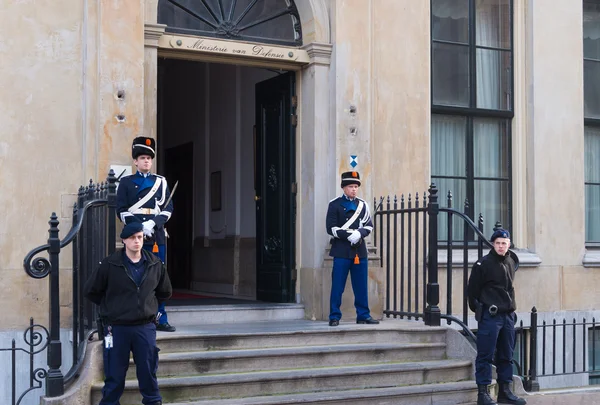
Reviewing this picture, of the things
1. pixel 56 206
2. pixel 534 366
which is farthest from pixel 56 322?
pixel 534 366

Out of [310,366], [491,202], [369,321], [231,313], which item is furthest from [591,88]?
[310,366]

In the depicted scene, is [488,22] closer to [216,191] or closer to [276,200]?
A: [276,200]

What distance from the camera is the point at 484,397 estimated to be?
8945 millimetres

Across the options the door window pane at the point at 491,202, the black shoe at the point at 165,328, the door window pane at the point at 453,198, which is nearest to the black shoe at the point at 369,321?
the black shoe at the point at 165,328

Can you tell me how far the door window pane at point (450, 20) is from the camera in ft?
40.3

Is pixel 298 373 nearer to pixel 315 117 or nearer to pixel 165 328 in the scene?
pixel 165 328

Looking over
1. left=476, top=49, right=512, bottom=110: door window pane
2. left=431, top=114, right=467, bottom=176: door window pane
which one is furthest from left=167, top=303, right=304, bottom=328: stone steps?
left=476, top=49, right=512, bottom=110: door window pane

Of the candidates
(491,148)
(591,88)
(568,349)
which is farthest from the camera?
(591,88)

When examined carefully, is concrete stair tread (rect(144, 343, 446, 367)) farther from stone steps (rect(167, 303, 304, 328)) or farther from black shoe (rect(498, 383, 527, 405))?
stone steps (rect(167, 303, 304, 328))

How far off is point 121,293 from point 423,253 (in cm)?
443

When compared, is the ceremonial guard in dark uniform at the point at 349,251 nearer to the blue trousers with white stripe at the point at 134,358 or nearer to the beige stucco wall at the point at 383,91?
the beige stucco wall at the point at 383,91

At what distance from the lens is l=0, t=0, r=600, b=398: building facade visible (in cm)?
977

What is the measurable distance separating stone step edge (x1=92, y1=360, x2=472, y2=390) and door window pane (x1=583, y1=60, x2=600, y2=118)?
5632 mm

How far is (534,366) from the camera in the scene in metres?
10.2
